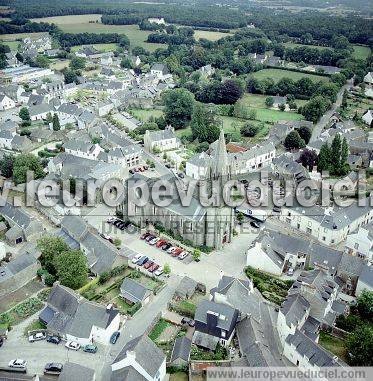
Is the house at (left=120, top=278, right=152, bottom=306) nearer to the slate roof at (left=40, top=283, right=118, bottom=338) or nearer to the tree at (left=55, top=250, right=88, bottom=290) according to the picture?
the slate roof at (left=40, top=283, right=118, bottom=338)

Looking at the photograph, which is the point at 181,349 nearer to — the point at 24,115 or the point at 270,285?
the point at 270,285

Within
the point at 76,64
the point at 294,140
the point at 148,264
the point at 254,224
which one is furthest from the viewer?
the point at 76,64

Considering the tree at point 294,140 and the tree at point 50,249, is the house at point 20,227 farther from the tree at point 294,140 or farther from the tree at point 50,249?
the tree at point 294,140

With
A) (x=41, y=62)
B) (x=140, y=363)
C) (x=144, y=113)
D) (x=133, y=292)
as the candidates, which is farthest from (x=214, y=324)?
(x=41, y=62)

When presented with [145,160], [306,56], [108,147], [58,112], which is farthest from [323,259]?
[306,56]

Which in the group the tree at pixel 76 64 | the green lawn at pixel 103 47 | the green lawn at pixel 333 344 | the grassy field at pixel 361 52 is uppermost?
the grassy field at pixel 361 52

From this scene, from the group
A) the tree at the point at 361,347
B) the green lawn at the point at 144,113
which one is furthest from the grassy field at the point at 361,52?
the tree at the point at 361,347

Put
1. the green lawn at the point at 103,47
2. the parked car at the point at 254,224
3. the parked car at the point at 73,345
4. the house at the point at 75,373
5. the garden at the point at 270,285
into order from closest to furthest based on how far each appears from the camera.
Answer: the house at the point at 75,373 < the parked car at the point at 73,345 < the garden at the point at 270,285 < the parked car at the point at 254,224 < the green lawn at the point at 103,47
